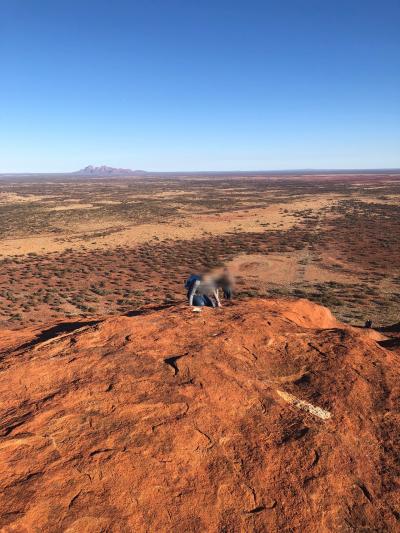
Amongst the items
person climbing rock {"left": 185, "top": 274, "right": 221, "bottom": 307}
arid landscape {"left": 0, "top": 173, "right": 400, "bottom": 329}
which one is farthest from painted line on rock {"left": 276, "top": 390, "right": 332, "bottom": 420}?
arid landscape {"left": 0, "top": 173, "right": 400, "bottom": 329}

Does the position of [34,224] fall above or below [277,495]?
below

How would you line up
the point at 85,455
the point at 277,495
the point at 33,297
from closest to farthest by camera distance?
the point at 277,495
the point at 85,455
the point at 33,297

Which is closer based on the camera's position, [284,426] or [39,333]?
[284,426]

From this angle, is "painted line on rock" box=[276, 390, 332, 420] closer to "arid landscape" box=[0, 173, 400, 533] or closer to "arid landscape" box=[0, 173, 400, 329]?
"arid landscape" box=[0, 173, 400, 533]

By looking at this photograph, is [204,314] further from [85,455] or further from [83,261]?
[83,261]

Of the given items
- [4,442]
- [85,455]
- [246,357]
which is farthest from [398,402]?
[4,442]

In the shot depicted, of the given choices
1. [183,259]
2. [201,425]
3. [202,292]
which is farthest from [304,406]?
[183,259]

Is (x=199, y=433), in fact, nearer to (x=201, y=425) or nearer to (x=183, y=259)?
(x=201, y=425)

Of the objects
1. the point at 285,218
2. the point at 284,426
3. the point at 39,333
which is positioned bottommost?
the point at 285,218
